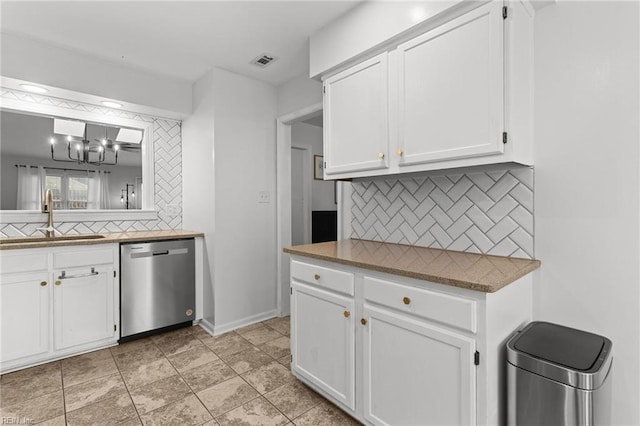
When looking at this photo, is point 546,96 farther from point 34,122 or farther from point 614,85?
point 34,122

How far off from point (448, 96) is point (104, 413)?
2.62 meters

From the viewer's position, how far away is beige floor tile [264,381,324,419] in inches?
72.6

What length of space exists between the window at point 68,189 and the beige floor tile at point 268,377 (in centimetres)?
233

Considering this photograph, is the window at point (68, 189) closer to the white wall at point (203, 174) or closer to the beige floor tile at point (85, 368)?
the white wall at point (203, 174)

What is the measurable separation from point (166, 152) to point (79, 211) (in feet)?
3.35

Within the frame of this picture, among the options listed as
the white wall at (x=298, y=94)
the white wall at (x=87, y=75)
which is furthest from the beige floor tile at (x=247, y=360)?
the white wall at (x=87, y=75)

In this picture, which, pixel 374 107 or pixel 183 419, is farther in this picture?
pixel 374 107

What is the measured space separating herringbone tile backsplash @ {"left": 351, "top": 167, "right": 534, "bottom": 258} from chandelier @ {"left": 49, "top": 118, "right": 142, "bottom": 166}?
8.39ft

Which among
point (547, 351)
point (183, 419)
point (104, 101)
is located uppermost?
point (104, 101)

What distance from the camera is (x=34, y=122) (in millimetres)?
2830

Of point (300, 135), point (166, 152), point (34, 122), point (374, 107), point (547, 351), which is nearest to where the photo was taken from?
point (547, 351)

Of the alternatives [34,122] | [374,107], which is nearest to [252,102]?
[374,107]

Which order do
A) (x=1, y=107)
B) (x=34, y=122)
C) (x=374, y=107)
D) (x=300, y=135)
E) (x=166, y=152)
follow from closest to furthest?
(x=374, y=107)
(x=1, y=107)
(x=34, y=122)
(x=166, y=152)
(x=300, y=135)

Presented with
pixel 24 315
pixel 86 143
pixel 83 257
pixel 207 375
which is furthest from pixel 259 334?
pixel 86 143
